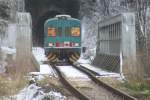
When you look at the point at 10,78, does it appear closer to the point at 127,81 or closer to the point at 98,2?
the point at 127,81

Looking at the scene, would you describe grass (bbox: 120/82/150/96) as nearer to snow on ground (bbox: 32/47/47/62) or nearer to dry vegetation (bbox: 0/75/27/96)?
dry vegetation (bbox: 0/75/27/96)

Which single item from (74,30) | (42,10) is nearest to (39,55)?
(74,30)

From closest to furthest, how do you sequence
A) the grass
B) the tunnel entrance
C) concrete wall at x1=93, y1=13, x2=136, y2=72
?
the grass < concrete wall at x1=93, y1=13, x2=136, y2=72 < the tunnel entrance

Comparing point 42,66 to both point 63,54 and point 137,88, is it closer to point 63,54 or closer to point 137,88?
point 63,54

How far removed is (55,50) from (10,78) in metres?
13.5

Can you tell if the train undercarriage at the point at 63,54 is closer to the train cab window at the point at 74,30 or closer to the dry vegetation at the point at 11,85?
the train cab window at the point at 74,30

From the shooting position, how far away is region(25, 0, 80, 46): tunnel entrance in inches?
1961

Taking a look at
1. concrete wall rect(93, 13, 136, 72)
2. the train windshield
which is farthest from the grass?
the train windshield

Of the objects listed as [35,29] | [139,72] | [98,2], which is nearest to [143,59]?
[139,72]

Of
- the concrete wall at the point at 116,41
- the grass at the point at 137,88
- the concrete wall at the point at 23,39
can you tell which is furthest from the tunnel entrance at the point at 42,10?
the grass at the point at 137,88

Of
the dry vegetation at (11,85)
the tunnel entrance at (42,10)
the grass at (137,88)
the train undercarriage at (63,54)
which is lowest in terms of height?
the grass at (137,88)

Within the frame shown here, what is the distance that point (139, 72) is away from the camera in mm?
15891

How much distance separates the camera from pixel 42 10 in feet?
170

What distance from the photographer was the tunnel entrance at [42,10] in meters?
49.8
